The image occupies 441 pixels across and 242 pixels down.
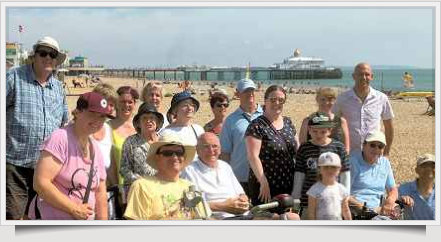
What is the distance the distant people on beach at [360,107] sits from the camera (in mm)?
6383

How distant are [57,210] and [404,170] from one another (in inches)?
322

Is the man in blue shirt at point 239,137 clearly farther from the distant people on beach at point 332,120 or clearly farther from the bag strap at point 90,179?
the bag strap at point 90,179

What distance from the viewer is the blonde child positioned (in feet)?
18.1

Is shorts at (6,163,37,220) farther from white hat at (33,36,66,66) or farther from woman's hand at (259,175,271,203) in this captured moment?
woman's hand at (259,175,271,203)

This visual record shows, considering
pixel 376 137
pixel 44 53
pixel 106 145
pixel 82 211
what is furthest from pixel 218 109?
pixel 82 211

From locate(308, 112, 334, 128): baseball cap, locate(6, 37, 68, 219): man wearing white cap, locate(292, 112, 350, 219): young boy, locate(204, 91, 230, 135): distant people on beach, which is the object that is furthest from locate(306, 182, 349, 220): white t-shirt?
locate(6, 37, 68, 219): man wearing white cap

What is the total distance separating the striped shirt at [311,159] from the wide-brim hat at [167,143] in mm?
1145

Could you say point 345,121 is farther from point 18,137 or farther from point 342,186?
point 18,137

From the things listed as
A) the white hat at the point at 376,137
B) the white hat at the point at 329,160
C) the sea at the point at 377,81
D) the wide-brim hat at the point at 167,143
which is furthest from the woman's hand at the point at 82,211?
the sea at the point at 377,81

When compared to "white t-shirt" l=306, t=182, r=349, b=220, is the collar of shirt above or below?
above

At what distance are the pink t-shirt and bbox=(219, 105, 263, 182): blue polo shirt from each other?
1850mm

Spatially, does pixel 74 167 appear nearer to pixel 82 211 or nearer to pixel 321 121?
pixel 82 211

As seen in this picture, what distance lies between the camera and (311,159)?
18.6 ft

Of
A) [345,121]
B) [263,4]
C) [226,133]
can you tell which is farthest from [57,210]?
[345,121]
